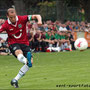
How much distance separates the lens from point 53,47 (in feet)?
92.4

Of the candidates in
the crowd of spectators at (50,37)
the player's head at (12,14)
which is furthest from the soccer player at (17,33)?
the crowd of spectators at (50,37)

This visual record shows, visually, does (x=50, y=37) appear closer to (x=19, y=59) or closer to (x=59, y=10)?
(x=59, y=10)

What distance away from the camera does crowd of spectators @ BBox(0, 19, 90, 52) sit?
88.3 ft

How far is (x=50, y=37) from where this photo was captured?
28.1 metres

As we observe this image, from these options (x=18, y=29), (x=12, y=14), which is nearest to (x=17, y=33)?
(x=18, y=29)

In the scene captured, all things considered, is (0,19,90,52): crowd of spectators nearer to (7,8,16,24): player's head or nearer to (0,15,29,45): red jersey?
(0,15,29,45): red jersey

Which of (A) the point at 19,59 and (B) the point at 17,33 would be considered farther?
(B) the point at 17,33

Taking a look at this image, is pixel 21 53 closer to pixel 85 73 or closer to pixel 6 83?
pixel 6 83

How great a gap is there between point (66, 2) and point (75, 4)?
1692 millimetres

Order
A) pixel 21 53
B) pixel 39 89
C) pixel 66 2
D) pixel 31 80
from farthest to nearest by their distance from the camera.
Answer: pixel 66 2
pixel 31 80
pixel 21 53
pixel 39 89

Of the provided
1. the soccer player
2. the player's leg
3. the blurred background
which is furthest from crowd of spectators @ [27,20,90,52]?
the player's leg

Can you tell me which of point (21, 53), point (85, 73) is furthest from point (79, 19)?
point (21, 53)

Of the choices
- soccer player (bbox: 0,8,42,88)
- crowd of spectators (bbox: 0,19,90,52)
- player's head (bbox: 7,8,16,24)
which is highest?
player's head (bbox: 7,8,16,24)

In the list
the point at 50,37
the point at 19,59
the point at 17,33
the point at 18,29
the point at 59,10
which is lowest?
the point at 50,37
